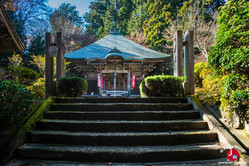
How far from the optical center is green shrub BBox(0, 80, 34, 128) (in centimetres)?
292

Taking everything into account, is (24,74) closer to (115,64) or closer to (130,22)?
(115,64)

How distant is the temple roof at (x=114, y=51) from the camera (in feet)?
37.9

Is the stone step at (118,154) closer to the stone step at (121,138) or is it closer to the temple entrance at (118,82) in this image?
the stone step at (121,138)

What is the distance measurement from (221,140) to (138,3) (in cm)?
2696

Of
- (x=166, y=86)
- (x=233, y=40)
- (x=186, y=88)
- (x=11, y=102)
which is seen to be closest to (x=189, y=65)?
(x=186, y=88)

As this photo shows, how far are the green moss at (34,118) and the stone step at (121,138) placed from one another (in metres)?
0.18

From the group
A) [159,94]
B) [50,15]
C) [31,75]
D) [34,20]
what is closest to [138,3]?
[50,15]

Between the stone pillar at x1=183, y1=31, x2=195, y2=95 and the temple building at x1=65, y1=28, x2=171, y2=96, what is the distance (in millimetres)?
5300

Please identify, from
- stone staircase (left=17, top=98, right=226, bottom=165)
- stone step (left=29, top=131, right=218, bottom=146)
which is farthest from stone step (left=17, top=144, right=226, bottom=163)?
stone step (left=29, top=131, right=218, bottom=146)

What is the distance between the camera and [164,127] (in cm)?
344

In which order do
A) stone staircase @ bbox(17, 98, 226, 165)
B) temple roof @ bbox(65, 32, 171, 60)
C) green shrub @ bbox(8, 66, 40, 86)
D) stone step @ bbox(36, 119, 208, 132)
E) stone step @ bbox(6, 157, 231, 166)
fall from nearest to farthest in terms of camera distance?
stone step @ bbox(6, 157, 231, 166), stone staircase @ bbox(17, 98, 226, 165), stone step @ bbox(36, 119, 208, 132), green shrub @ bbox(8, 66, 40, 86), temple roof @ bbox(65, 32, 171, 60)

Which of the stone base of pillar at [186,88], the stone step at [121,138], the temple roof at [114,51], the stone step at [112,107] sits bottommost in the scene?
the stone step at [121,138]

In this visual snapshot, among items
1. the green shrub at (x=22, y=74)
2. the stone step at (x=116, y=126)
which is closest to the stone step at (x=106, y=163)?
the stone step at (x=116, y=126)

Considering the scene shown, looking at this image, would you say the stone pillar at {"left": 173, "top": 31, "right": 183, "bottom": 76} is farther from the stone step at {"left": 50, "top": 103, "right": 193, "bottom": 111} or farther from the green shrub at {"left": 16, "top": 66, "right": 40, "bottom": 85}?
the green shrub at {"left": 16, "top": 66, "right": 40, "bottom": 85}
